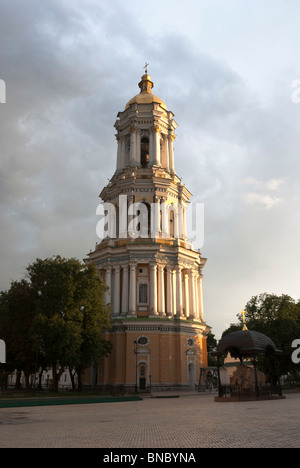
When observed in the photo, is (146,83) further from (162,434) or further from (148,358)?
(162,434)

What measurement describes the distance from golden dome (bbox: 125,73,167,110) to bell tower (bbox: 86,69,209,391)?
24 cm

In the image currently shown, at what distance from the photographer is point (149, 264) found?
52906 millimetres

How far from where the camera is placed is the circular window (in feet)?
163

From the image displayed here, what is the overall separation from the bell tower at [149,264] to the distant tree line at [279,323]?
26.1ft

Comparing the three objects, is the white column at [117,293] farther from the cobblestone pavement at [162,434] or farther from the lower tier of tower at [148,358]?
the cobblestone pavement at [162,434]

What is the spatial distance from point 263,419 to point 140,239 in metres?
39.7

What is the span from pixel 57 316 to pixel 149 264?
53.4 feet

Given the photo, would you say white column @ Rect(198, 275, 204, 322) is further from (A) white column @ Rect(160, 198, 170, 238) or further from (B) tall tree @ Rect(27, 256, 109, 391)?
(B) tall tree @ Rect(27, 256, 109, 391)

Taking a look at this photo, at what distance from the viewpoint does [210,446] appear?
1005 cm

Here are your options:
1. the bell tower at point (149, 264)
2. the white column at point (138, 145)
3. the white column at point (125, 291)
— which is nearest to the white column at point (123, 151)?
the bell tower at point (149, 264)

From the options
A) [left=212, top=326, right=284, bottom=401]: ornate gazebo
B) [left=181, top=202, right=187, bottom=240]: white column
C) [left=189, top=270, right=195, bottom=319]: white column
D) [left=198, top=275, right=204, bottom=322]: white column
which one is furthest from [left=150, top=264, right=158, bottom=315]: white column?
[left=212, top=326, right=284, bottom=401]: ornate gazebo

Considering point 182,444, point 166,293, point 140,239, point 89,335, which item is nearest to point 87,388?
point 89,335

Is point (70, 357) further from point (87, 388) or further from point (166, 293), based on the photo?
point (166, 293)

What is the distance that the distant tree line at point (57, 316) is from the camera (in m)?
39.4
